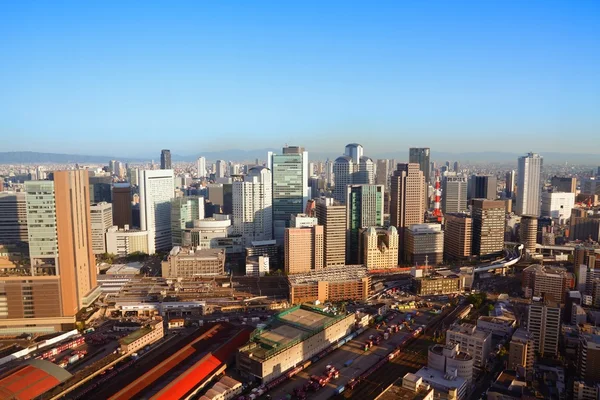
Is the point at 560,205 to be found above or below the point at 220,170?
below

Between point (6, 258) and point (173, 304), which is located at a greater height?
point (6, 258)

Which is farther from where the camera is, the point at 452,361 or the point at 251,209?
the point at 251,209

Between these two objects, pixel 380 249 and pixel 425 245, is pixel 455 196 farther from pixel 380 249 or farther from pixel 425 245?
pixel 380 249

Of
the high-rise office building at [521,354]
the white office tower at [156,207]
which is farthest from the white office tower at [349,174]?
the high-rise office building at [521,354]

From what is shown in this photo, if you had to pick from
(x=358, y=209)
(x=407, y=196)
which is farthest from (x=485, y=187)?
(x=358, y=209)

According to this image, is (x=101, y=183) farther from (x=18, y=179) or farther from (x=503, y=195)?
(x=503, y=195)

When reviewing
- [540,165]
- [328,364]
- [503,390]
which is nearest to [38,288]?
[328,364]

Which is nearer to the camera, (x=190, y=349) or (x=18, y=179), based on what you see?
(x=190, y=349)
